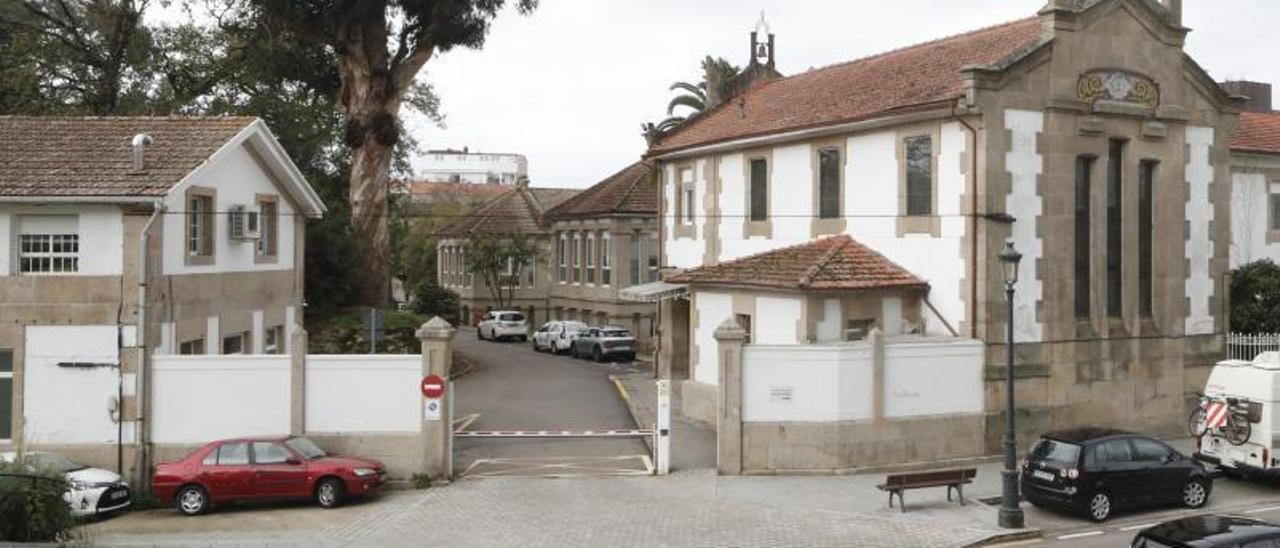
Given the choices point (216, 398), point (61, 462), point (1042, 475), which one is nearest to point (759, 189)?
point (1042, 475)

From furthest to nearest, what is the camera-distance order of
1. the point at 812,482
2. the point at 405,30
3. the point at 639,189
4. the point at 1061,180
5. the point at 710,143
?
the point at 639,189, the point at 405,30, the point at 710,143, the point at 1061,180, the point at 812,482

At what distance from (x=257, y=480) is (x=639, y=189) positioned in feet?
108

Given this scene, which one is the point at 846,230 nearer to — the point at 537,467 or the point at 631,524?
the point at 537,467

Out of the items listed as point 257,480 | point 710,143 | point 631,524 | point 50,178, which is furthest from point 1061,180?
point 50,178

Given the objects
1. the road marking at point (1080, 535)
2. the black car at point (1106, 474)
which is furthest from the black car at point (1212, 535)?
the black car at point (1106, 474)

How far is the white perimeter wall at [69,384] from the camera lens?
20891 millimetres

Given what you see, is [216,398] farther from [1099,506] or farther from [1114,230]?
[1114,230]

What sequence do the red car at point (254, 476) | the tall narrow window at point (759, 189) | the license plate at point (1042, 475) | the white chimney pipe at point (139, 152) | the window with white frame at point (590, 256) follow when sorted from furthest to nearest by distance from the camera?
the window with white frame at point (590, 256)
the tall narrow window at point (759, 189)
the white chimney pipe at point (139, 152)
the red car at point (254, 476)
the license plate at point (1042, 475)

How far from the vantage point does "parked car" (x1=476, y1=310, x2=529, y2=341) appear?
53156 mm

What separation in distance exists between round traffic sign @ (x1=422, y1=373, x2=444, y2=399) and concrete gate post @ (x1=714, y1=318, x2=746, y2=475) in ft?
17.4

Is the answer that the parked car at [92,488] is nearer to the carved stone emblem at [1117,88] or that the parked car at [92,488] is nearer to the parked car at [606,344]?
the carved stone emblem at [1117,88]

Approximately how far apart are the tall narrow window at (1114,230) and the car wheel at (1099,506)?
7.72 m

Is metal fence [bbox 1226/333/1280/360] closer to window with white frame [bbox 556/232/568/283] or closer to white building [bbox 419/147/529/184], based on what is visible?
window with white frame [bbox 556/232/568/283]

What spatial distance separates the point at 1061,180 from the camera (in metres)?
24.4
